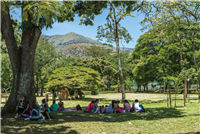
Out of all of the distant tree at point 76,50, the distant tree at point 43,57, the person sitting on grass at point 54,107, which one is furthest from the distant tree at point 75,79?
the distant tree at point 76,50

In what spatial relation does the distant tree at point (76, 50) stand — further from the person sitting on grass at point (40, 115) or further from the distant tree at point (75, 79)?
the person sitting on grass at point (40, 115)

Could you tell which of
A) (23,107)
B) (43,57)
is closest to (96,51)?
(43,57)

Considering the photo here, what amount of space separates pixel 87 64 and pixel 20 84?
23.9m

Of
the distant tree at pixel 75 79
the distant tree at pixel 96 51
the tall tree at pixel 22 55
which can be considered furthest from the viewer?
the distant tree at pixel 96 51

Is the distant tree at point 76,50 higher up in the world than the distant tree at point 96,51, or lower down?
higher up

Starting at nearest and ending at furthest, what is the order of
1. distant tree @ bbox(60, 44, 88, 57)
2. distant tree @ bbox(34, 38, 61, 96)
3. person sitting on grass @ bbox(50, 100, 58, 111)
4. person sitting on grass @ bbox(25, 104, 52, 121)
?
1. person sitting on grass @ bbox(25, 104, 52, 121)
2. person sitting on grass @ bbox(50, 100, 58, 111)
3. distant tree @ bbox(34, 38, 61, 96)
4. distant tree @ bbox(60, 44, 88, 57)

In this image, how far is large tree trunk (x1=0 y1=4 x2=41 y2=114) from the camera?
9395mm

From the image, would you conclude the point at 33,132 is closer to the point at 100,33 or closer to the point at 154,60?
the point at 100,33

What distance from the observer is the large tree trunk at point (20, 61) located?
940cm

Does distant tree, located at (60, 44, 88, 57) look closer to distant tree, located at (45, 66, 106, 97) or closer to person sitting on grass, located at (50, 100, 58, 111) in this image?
distant tree, located at (45, 66, 106, 97)

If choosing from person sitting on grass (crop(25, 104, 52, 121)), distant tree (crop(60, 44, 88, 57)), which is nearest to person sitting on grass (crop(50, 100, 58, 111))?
person sitting on grass (crop(25, 104, 52, 121))

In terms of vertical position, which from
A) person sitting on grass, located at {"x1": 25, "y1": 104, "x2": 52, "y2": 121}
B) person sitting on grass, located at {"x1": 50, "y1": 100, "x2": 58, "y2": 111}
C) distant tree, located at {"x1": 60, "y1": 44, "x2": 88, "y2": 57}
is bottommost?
person sitting on grass, located at {"x1": 50, "y1": 100, "x2": 58, "y2": 111}

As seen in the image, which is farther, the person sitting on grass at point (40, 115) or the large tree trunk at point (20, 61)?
the large tree trunk at point (20, 61)

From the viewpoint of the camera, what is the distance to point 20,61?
969 centimetres
